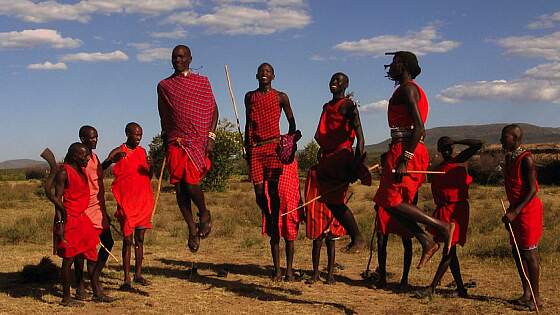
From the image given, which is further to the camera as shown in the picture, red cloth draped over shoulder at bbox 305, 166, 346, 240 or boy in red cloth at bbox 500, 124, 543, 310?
red cloth draped over shoulder at bbox 305, 166, 346, 240

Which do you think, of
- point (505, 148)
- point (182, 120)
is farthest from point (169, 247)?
point (505, 148)

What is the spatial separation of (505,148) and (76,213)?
15.2ft

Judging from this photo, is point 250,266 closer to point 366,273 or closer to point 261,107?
point 366,273

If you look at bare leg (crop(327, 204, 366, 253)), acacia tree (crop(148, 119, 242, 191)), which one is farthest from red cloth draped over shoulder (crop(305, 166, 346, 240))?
acacia tree (crop(148, 119, 242, 191))

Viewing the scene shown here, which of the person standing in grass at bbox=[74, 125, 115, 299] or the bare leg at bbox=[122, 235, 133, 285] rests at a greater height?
the person standing in grass at bbox=[74, 125, 115, 299]

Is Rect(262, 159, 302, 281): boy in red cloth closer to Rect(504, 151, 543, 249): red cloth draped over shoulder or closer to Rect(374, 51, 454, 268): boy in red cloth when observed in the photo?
Rect(374, 51, 454, 268): boy in red cloth

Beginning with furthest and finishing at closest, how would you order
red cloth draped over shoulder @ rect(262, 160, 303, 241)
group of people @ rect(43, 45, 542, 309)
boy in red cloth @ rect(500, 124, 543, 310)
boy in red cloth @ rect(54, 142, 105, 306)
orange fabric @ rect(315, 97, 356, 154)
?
1. red cloth draped over shoulder @ rect(262, 160, 303, 241)
2. orange fabric @ rect(315, 97, 356, 154)
3. boy in red cloth @ rect(54, 142, 105, 306)
4. boy in red cloth @ rect(500, 124, 543, 310)
5. group of people @ rect(43, 45, 542, 309)

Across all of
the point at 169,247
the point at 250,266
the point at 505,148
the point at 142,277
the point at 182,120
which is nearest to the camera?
the point at 505,148

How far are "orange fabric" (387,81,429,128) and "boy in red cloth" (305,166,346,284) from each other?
8.17ft

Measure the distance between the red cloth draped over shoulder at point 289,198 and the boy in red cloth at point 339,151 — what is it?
994 millimetres

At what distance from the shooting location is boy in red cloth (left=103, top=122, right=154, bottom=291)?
797 cm

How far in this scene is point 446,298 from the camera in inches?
296

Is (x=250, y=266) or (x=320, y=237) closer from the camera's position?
(x=320, y=237)

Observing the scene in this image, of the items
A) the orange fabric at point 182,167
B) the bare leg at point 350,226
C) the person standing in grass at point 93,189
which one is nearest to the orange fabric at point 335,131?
the bare leg at point 350,226
